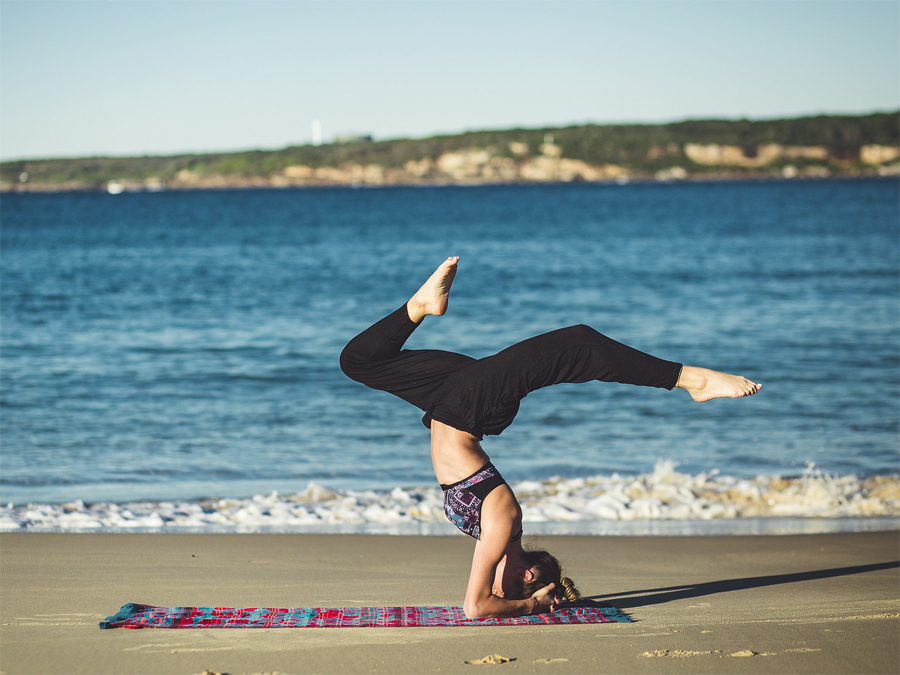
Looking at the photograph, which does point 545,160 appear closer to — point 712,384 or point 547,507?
point 547,507

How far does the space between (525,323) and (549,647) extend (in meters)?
17.1

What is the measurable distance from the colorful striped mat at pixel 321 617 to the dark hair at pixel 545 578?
0.10 m

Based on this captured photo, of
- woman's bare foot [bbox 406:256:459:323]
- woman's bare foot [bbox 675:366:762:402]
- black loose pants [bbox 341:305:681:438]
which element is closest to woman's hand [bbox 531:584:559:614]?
black loose pants [bbox 341:305:681:438]

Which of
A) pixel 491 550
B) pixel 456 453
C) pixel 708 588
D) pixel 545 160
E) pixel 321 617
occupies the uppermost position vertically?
pixel 545 160

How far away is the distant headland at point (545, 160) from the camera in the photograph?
470 ft

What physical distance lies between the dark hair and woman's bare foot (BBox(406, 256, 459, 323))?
1.50 metres

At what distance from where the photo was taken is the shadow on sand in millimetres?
5297

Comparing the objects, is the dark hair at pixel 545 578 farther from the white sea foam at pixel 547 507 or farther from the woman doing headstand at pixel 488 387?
the white sea foam at pixel 547 507

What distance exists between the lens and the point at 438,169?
14638 centimetres

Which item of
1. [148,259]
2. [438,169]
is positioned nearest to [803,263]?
[148,259]

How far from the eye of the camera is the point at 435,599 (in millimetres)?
5309

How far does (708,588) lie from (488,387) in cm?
233

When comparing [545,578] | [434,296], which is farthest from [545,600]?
[434,296]

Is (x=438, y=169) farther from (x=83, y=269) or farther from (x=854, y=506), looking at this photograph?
(x=854, y=506)
